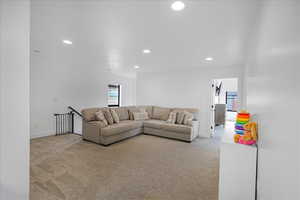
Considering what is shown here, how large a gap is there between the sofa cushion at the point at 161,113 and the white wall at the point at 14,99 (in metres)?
4.43

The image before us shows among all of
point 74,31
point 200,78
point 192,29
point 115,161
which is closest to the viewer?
point 192,29

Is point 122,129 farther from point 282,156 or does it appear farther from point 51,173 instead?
point 282,156

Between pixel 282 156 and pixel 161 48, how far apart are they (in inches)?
110

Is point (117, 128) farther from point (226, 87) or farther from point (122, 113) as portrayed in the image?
point (226, 87)

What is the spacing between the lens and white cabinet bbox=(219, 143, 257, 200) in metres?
1.36

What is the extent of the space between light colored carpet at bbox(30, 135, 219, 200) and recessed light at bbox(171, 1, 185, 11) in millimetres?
2364

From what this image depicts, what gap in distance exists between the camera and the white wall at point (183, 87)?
15.5 feet

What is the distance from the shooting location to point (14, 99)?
3.18 feet

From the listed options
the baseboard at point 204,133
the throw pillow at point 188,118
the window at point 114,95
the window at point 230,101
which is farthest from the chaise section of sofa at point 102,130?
the window at point 230,101

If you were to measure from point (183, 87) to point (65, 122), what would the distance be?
458cm

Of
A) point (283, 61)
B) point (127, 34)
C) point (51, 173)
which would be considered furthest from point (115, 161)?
point (283, 61)

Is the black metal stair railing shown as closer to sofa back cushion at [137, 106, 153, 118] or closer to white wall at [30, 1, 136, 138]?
white wall at [30, 1, 136, 138]

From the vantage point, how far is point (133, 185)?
1982 millimetres

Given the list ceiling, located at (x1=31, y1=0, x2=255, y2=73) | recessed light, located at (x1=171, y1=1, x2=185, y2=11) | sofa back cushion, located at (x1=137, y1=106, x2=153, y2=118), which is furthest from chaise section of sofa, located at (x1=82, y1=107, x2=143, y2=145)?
recessed light, located at (x1=171, y1=1, x2=185, y2=11)
